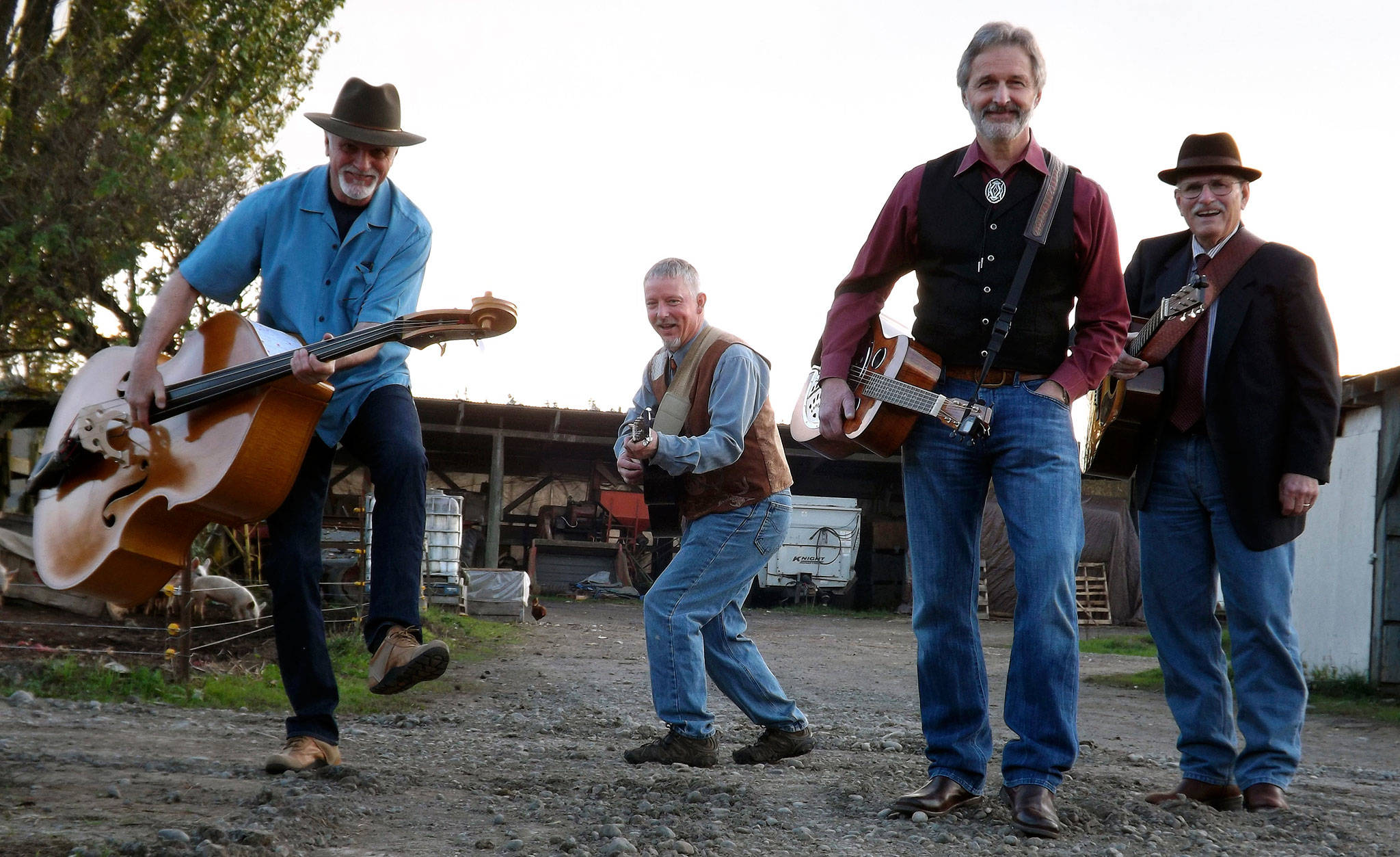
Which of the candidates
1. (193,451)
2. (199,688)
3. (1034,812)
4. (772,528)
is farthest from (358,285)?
(199,688)

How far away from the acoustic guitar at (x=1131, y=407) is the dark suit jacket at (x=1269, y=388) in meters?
0.07

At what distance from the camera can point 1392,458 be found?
11.2 metres

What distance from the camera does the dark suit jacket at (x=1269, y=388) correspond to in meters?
3.92

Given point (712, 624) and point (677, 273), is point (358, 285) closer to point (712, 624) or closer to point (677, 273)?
point (677, 273)

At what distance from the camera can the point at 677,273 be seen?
4746 mm

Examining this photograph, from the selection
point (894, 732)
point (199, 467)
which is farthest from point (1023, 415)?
point (894, 732)

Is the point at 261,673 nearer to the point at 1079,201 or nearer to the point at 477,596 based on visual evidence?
the point at 1079,201

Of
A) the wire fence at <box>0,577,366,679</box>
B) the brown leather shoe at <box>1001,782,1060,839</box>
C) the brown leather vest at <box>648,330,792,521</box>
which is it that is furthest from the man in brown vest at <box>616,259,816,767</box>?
the wire fence at <box>0,577,366,679</box>

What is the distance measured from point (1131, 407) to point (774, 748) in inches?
72.8

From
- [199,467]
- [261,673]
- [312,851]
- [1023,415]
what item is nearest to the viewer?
[312,851]

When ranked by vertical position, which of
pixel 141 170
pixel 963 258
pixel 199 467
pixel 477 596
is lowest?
pixel 477 596

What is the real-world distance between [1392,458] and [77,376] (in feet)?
36.3

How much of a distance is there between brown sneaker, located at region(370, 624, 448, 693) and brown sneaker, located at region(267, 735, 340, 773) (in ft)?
1.43

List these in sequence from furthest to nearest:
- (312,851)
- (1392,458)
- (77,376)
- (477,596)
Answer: (477,596), (1392,458), (77,376), (312,851)
